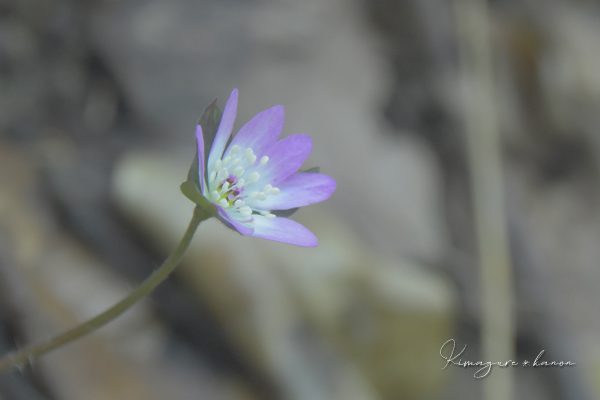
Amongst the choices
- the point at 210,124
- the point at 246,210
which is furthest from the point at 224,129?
the point at 246,210

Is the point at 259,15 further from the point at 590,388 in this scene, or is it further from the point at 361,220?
the point at 590,388

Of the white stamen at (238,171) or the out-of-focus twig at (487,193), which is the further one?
the out-of-focus twig at (487,193)

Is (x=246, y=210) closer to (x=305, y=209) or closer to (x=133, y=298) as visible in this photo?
(x=133, y=298)

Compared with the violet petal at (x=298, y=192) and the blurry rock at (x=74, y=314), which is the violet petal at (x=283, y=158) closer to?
the violet petal at (x=298, y=192)

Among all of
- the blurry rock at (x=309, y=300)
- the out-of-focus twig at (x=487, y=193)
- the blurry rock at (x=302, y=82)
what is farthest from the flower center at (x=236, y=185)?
the out-of-focus twig at (x=487, y=193)

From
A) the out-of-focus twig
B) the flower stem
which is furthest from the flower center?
the out-of-focus twig

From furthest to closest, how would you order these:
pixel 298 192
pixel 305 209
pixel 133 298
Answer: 1. pixel 305 209
2. pixel 298 192
3. pixel 133 298
